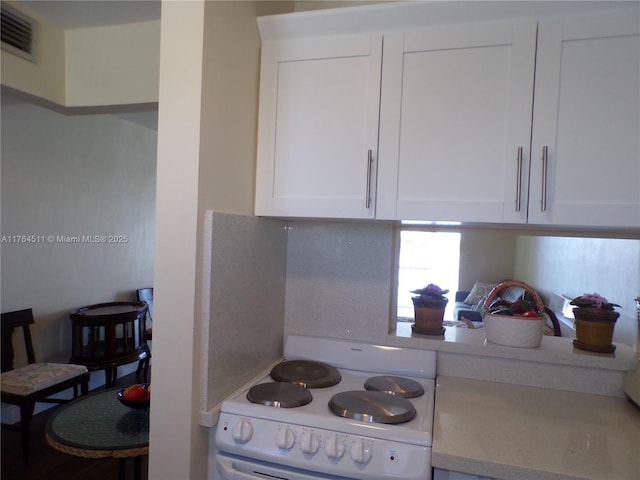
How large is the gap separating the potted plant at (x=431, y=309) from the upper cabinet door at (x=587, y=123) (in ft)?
1.73

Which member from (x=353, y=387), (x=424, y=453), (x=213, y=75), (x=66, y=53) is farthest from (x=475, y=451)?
(x=66, y=53)

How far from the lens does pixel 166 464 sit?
3.80 feet

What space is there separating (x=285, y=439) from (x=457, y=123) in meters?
1.07

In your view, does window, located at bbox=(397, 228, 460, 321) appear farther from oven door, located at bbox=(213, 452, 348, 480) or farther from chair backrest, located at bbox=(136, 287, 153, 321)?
chair backrest, located at bbox=(136, 287, 153, 321)

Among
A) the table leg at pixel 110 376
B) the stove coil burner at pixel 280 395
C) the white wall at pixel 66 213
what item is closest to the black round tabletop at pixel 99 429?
the stove coil burner at pixel 280 395

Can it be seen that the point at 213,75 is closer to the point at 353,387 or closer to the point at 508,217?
the point at 508,217

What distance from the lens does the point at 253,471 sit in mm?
1135

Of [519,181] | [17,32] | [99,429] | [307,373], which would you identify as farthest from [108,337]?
[519,181]

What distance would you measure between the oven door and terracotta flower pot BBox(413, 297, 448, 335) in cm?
71

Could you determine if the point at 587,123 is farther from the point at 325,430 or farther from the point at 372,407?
the point at 325,430

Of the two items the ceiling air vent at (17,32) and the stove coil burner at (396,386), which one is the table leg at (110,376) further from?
the stove coil burner at (396,386)

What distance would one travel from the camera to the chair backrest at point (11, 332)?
2.65 meters

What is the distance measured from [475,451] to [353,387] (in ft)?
1.62

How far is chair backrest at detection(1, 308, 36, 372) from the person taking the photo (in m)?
2.65
